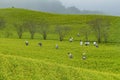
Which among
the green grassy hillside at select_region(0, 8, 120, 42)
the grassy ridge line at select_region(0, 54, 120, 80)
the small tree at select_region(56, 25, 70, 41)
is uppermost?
the green grassy hillside at select_region(0, 8, 120, 42)

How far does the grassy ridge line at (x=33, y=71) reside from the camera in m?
28.8

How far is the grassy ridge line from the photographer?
28781mm

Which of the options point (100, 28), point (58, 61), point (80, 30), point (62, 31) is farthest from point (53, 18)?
point (58, 61)

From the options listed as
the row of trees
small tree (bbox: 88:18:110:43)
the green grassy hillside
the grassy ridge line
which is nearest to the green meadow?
the grassy ridge line

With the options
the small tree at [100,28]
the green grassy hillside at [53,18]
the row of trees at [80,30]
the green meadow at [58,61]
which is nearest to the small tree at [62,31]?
the row of trees at [80,30]

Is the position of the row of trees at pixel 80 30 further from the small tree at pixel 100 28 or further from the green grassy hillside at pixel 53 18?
the green grassy hillside at pixel 53 18

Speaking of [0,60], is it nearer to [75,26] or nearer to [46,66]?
[46,66]

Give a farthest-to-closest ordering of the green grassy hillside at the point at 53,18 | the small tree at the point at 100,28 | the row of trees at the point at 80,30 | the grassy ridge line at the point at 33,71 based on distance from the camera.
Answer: the green grassy hillside at the point at 53,18, the row of trees at the point at 80,30, the small tree at the point at 100,28, the grassy ridge line at the point at 33,71

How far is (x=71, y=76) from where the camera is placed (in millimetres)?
32438

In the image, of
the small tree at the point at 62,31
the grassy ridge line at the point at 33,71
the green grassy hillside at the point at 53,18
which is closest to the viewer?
the grassy ridge line at the point at 33,71

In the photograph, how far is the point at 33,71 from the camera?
100 feet

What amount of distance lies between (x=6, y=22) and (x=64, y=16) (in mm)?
26873

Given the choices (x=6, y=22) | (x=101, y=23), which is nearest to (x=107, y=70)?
(x=101, y=23)

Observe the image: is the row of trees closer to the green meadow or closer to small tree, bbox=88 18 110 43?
small tree, bbox=88 18 110 43
